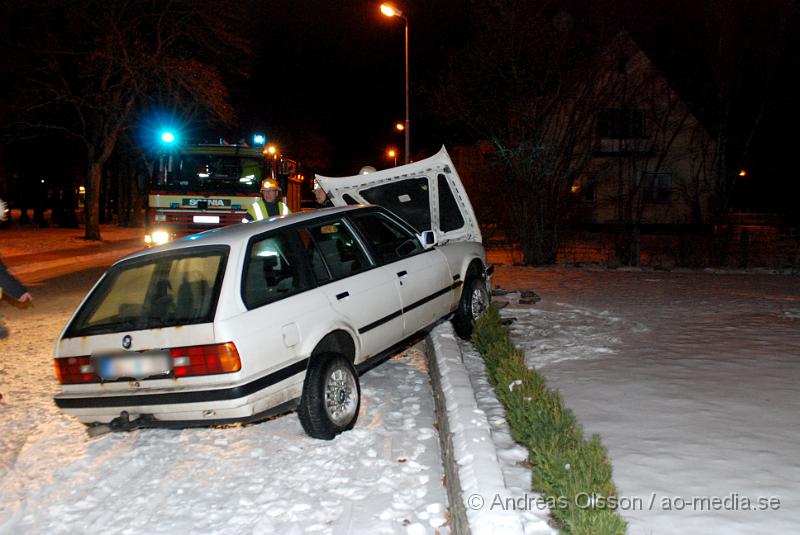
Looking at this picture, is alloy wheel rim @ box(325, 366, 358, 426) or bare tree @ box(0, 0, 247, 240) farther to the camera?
bare tree @ box(0, 0, 247, 240)

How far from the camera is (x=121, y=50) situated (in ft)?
72.5

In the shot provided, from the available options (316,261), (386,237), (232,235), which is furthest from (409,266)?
(232,235)

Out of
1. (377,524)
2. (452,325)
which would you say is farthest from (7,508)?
(452,325)

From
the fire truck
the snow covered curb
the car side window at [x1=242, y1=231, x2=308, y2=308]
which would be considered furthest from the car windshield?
the fire truck

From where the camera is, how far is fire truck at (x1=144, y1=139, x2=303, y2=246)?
13.1 metres

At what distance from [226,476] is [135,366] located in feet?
3.11

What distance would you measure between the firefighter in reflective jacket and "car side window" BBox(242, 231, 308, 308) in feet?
11.8

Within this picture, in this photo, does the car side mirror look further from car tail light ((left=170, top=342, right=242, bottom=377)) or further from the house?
the house

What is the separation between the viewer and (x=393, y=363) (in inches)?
314

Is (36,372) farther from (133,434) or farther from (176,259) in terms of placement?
(176,259)

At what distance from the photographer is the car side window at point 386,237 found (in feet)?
21.7

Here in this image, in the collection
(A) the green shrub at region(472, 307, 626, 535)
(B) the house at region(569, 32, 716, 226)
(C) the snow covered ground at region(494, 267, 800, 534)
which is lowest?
(C) the snow covered ground at region(494, 267, 800, 534)

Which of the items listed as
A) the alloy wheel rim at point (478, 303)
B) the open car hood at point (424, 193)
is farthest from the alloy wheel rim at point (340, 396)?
the open car hood at point (424, 193)

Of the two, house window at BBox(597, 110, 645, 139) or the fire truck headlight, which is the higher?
house window at BBox(597, 110, 645, 139)
